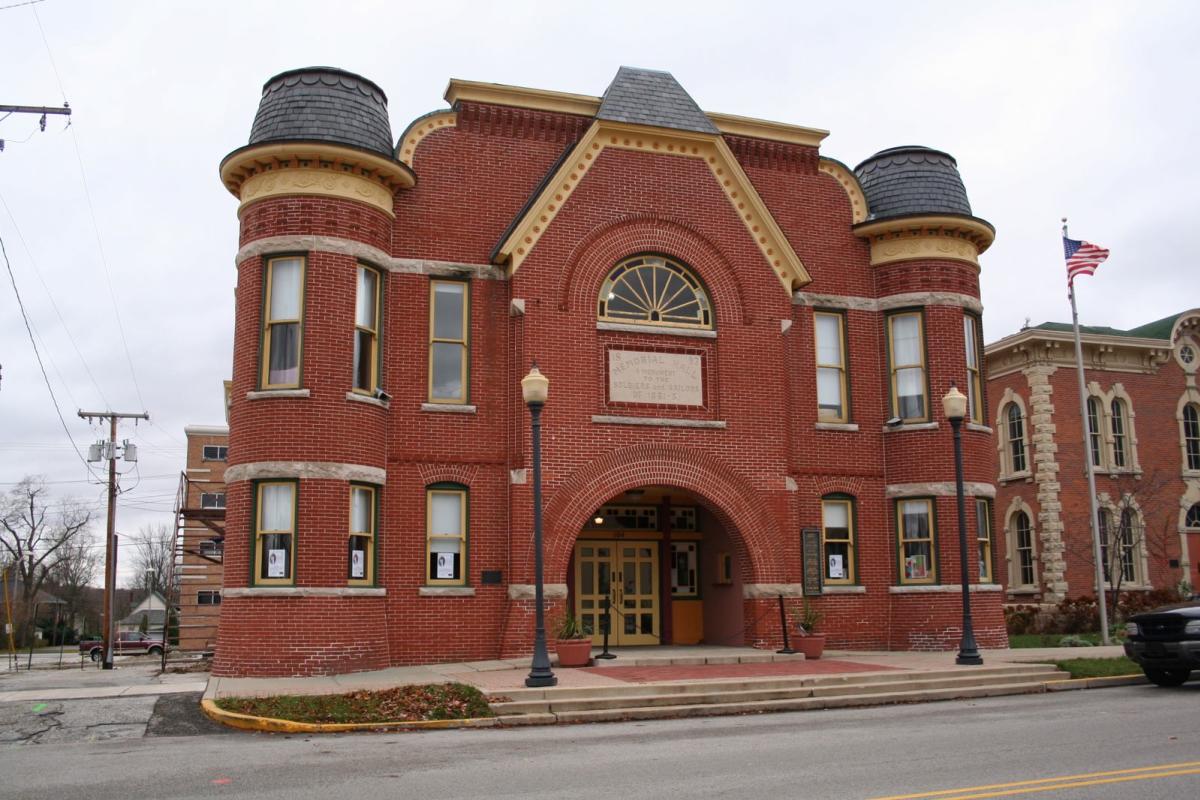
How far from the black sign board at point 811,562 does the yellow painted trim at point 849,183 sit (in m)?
7.19

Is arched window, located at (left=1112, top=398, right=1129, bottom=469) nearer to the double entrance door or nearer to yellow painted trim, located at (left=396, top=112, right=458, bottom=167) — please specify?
the double entrance door

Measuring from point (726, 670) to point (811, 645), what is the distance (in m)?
2.70

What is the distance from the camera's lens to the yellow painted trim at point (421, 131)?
21234mm

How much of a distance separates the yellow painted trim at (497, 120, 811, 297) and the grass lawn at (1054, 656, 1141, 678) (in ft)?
28.7

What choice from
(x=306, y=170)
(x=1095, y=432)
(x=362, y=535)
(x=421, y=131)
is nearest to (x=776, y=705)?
(x=362, y=535)

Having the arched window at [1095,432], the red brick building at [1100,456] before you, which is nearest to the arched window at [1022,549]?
the red brick building at [1100,456]

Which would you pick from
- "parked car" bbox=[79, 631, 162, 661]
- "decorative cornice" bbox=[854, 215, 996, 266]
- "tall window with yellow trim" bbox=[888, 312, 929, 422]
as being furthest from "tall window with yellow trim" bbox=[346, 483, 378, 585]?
"parked car" bbox=[79, 631, 162, 661]

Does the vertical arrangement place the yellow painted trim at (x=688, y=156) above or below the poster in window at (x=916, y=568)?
above

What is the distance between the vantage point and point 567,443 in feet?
67.2

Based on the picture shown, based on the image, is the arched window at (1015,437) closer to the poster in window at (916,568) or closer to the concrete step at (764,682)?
the poster in window at (916,568)

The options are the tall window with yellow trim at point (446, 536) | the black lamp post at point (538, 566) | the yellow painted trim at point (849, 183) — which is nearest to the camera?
the black lamp post at point (538, 566)

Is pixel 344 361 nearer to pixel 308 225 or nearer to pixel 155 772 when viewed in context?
pixel 308 225

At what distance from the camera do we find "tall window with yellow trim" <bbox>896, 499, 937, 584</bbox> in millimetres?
22953

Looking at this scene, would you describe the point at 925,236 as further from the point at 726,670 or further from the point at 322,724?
the point at 322,724
